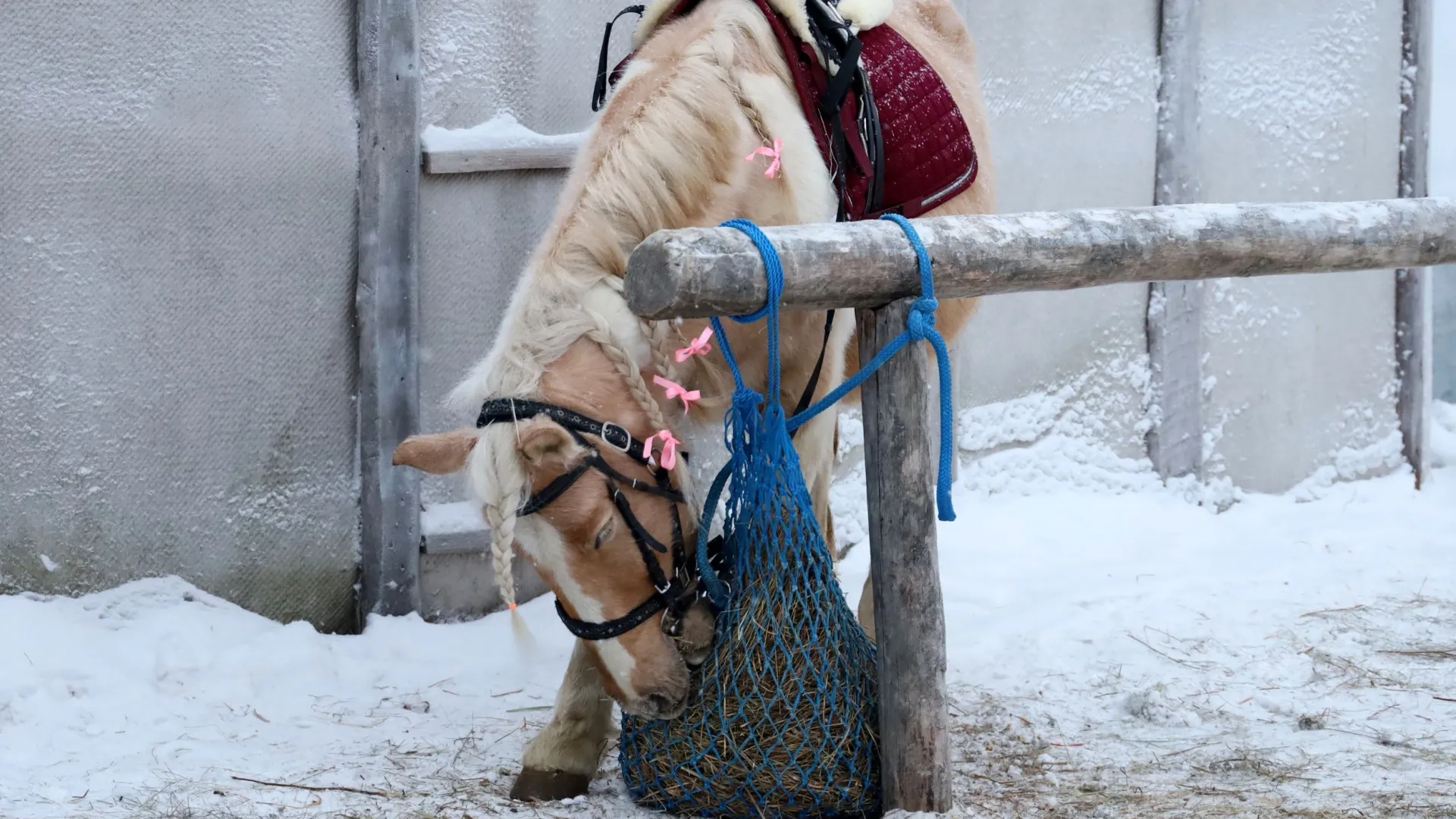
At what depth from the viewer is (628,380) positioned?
2.49 metres

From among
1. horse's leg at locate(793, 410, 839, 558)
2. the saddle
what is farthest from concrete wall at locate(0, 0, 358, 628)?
horse's leg at locate(793, 410, 839, 558)

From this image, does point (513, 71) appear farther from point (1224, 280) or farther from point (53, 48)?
point (1224, 280)

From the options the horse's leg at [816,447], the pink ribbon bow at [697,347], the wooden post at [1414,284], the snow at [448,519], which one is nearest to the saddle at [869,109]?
the horse's leg at [816,447]

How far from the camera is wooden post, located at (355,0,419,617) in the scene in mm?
3754

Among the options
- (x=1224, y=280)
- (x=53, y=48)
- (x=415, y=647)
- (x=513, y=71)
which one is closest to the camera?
(x=53, y=48)

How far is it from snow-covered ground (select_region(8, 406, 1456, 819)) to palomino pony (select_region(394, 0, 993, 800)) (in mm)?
267

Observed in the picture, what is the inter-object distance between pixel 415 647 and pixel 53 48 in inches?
76.6

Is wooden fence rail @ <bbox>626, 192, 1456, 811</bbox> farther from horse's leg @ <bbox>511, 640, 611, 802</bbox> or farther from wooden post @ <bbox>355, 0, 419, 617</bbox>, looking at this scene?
wooden post @ <bbox>355, 0, 419, 617</bbox>

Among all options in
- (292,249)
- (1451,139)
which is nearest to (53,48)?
(292,249)

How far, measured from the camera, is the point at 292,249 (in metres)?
3.74

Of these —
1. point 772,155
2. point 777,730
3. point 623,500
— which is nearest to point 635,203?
point 772,155

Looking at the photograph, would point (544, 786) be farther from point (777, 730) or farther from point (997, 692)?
point (997, 692)

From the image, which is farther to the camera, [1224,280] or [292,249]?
[1224,280]

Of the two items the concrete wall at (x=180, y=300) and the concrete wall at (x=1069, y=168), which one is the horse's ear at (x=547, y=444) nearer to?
the concrete wall at (x=180, y=300)
